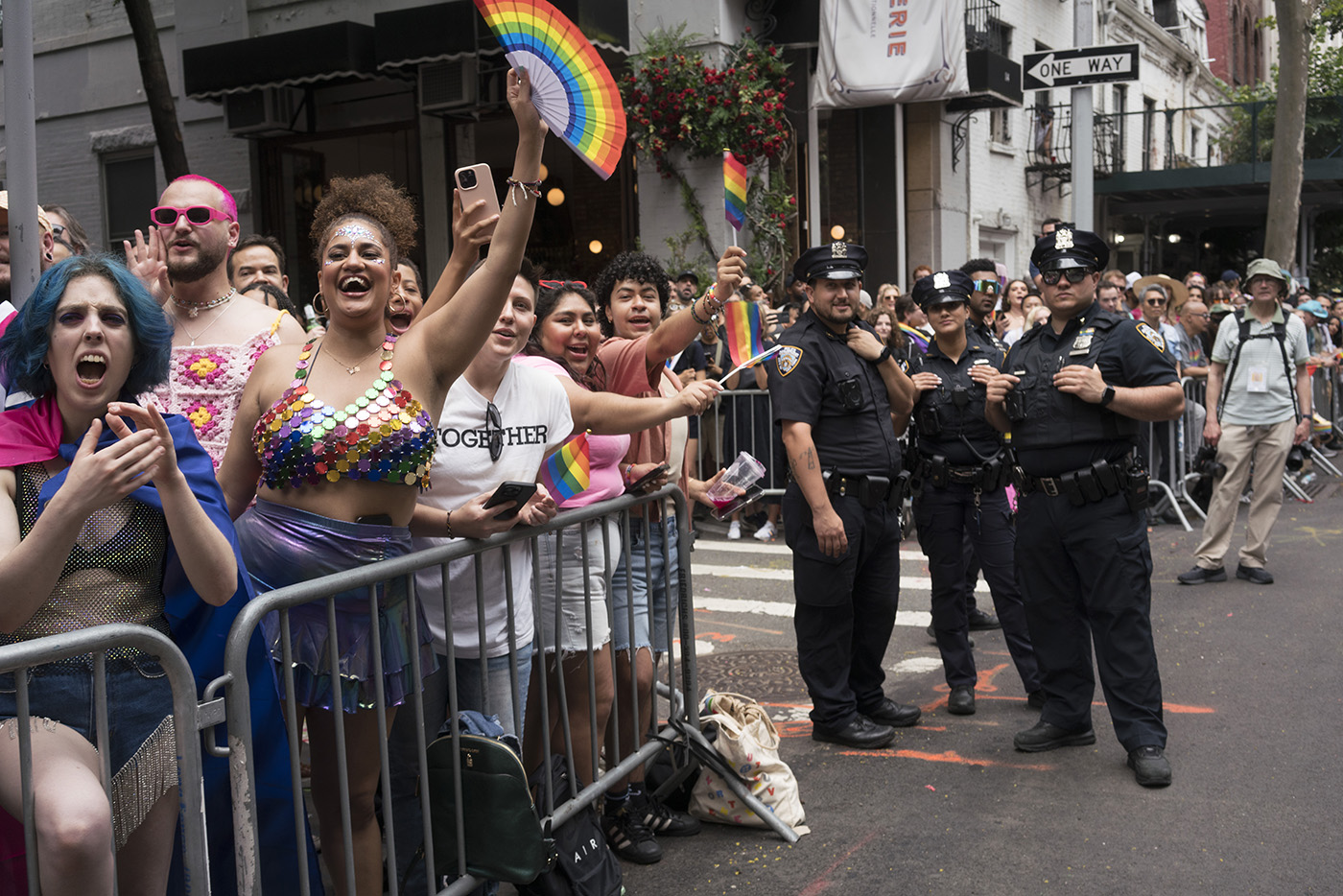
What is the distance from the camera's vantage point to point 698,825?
14.8 feet

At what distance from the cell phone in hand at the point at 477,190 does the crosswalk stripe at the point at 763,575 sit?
5.23m

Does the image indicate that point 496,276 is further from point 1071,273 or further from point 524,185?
point 1071,273

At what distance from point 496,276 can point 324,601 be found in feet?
3.23

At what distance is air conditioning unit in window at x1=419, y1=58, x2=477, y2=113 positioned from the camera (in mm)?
14047

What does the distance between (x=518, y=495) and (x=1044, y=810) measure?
2.55 metres

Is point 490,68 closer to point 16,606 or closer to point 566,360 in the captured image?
point 566,360

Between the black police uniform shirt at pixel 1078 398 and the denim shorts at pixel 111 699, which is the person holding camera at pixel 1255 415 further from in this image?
the denim shorts at pixel 111 699

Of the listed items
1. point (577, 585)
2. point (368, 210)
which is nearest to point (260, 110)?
point (368, 210)

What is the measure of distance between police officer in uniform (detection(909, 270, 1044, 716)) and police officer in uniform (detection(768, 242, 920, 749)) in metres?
0.58

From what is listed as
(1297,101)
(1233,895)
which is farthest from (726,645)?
(1297,101)

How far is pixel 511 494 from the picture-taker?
346 centimetres

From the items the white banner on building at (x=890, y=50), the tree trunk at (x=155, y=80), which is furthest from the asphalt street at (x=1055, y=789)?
the white banner on building at (x=890, y=50)

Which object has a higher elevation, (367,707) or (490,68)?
(490,68)

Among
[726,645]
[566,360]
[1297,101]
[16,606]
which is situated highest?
[1297,101]
